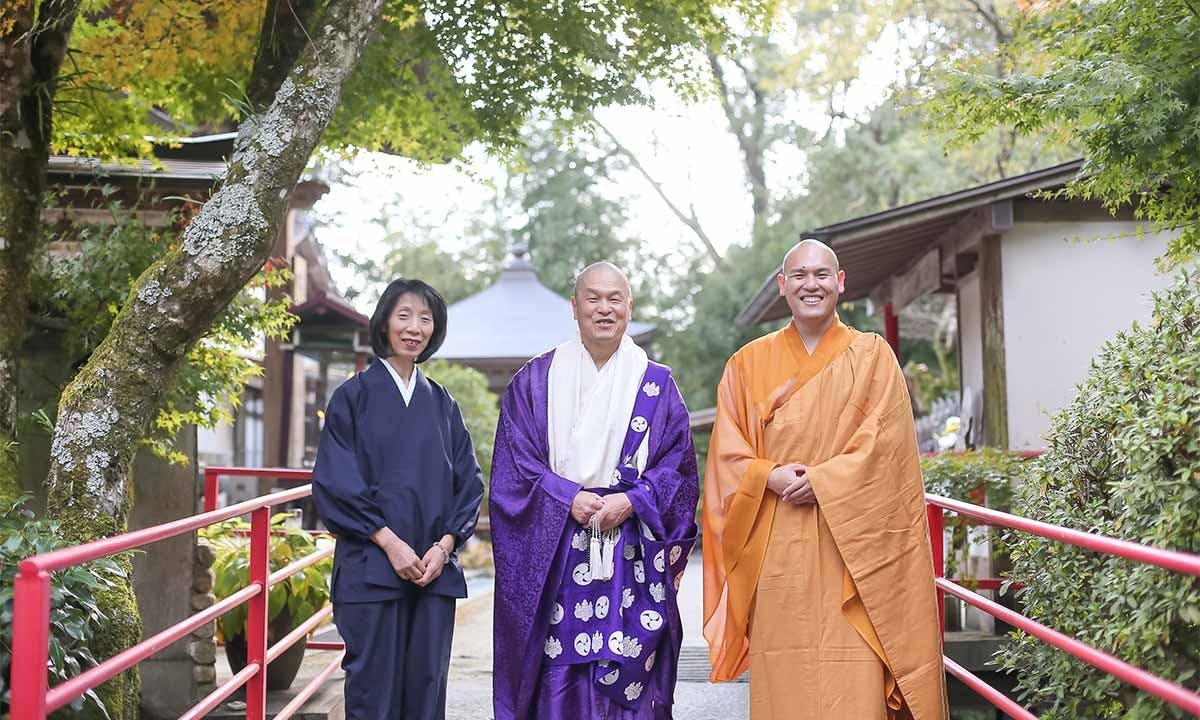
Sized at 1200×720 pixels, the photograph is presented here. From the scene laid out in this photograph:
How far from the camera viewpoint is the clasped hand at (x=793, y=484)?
3.88 metres

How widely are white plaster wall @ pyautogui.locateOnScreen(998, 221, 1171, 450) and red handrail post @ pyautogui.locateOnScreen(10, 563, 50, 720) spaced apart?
7612mm

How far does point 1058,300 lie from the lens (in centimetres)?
895

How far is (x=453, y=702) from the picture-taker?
6.20 meters

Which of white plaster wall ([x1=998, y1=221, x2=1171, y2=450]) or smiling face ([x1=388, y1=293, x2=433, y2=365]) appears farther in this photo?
white plaster wall ([x1=998, y1=221, x2=1171, y2=450])

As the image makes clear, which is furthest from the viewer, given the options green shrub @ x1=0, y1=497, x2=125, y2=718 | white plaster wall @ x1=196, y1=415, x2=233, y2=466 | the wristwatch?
white plaster wall @ x1=196, y1=415, x2=233, y2=466

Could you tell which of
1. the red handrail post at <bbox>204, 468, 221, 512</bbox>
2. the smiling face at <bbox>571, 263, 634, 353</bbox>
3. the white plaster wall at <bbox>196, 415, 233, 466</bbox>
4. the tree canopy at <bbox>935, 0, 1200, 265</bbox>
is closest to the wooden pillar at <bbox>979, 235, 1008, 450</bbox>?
the tree canopy at <bbox>935, 0, 1200, 265</bbox>

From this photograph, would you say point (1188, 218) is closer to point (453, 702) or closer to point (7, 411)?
point (453, 702)

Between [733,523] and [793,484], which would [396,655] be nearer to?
[733,523]

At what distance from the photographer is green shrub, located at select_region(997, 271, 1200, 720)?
10.8ft

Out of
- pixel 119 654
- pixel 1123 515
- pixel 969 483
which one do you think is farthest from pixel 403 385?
pixel 969 483

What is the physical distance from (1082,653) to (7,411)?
3.86m

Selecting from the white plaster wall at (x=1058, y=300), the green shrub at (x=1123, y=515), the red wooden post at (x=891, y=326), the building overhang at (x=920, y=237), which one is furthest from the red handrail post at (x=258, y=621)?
the red wooden post at (x=891, y=326)

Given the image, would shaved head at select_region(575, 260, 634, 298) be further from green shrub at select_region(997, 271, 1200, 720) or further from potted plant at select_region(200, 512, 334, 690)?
potted plant at select_region(200, 512, 334, 690)

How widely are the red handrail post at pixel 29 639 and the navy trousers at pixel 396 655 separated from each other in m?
1.57
